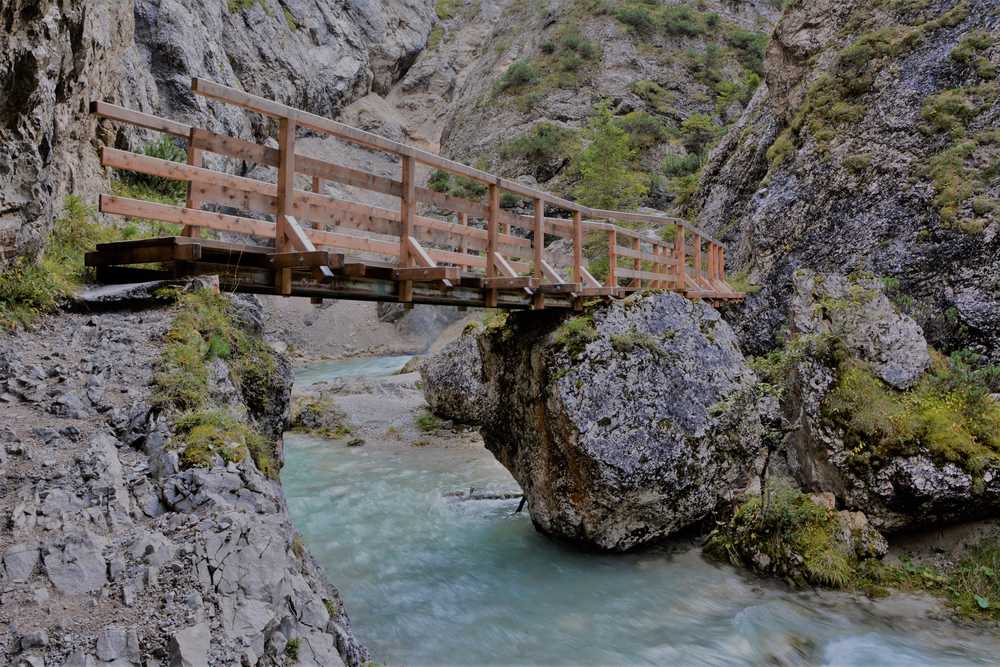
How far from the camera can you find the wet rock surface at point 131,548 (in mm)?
3291

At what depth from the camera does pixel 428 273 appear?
6887mm

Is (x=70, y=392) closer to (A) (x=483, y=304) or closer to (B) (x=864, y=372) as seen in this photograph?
(A) (x=483, y=304)

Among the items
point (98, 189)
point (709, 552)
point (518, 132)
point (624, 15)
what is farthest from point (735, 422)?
point (624, 15)

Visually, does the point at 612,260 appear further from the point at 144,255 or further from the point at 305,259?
the point at 144,255

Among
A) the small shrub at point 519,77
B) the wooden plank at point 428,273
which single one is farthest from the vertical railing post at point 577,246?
the small shrub at point 519,77

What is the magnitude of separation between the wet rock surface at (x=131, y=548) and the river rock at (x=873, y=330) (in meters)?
11.1

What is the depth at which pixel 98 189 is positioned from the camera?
11.4 m

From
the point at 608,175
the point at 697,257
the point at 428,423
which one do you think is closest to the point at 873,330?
the point at 697,257

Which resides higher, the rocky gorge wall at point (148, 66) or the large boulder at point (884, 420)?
the rocky gorge wall at point (148, 66)

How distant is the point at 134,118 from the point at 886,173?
18.2 m

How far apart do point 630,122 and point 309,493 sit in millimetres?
33617

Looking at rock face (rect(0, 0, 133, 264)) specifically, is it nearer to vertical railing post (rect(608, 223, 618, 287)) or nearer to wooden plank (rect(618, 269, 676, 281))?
vertical railing post (rect(608, 223, 618, 287))

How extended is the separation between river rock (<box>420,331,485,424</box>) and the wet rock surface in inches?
543

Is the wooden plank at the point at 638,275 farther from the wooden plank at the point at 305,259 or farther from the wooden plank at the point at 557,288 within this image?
the wooden plank at the point at 305,259
